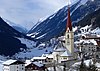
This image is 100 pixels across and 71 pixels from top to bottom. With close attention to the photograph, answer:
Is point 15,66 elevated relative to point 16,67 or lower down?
elevated

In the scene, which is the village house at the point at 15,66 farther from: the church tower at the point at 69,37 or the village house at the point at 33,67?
the church tower at the point at 69,37

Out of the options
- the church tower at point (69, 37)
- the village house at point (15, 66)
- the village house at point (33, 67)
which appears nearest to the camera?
the village house at point (15, 66)

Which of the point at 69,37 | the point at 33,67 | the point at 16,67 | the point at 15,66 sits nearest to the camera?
the point at 16,67

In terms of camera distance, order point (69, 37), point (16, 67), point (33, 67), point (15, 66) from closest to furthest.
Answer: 1. point (16, 67)
2. point (15, 66)
3. point (33, 67)
4. point (69, 37)

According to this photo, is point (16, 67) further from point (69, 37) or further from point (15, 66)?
point (69, 37)

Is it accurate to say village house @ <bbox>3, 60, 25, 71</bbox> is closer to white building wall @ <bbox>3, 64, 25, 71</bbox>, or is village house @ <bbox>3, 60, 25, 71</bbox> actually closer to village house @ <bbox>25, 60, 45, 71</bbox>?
white building wall @ <bbox>3, 64, 25, 71</bbox>

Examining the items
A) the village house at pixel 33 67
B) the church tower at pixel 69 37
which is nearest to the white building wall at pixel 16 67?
the village house at pixel 33 67

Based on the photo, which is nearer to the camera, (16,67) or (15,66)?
(16,67)

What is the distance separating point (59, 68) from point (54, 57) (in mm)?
16257

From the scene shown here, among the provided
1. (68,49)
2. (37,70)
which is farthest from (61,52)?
(37,70)

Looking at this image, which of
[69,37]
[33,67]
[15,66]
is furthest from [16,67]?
[69,37]

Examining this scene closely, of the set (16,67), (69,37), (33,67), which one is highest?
(69,37)

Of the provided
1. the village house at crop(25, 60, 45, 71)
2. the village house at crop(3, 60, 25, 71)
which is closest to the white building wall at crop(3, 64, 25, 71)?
the village house at crop(3, 60, 25, 71)

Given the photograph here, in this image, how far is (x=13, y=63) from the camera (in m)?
77.1
